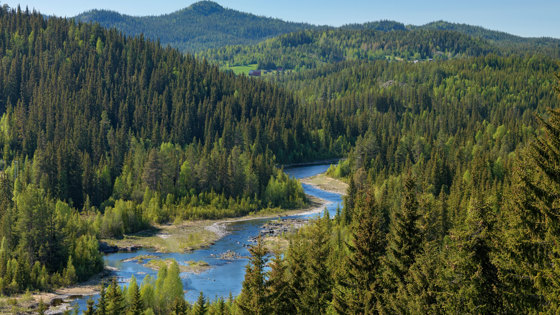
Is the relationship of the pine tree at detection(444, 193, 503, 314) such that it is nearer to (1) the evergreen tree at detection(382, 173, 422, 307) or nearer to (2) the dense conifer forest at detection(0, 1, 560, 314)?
(2) the dense conifer forest at detection(0, 1, 560, 314)

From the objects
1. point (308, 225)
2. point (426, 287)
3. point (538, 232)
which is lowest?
point (308, 225)

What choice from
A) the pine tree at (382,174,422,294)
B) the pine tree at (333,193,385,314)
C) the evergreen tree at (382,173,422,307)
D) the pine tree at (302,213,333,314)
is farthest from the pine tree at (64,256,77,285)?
the pine tree at (382,174,422,294)

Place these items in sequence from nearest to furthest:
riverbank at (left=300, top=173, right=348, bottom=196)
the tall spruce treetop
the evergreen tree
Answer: the tall spruce treetop → the evergreen tree → riverbank at (left=300, top=173, right=348, bottom=196)

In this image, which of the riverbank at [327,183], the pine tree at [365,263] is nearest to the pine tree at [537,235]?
the pine tree at [365,263]

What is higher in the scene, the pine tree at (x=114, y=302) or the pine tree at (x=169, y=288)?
the pine tree at (x=114, y=302)

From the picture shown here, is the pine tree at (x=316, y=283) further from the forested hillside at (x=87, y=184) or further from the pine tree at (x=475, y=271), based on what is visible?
the forested hillside at (x=87, y=184)

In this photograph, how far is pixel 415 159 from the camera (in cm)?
17312

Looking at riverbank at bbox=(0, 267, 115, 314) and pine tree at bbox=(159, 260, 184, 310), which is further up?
pine tree at bbox=(159, 260, 184, 310)

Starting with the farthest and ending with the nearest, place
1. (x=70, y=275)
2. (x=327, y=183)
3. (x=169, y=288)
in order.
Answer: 1. (x=327, y=183)
2. (x=70, y=275)
3. (x=169, y=288)

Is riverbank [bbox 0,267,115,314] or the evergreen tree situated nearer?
the evergreen tree

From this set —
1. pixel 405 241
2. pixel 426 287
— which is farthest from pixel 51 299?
pixel 426 287

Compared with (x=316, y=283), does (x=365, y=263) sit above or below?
above

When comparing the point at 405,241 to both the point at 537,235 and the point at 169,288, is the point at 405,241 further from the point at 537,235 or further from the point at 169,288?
the point at 169,288

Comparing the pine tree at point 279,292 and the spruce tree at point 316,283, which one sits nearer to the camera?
the pine tree at point 279,292
